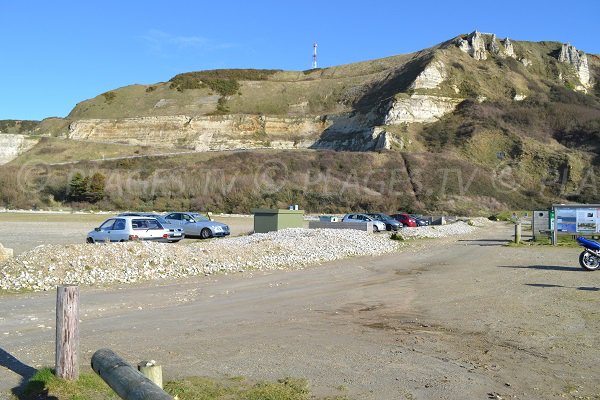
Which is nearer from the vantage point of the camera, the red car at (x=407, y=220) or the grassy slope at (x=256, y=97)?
the red car at (x=407, y=220)

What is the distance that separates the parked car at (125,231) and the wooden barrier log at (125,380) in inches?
715

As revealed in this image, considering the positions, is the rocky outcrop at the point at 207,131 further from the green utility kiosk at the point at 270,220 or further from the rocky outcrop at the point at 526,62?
the green utility kiosk at the point at 270,220

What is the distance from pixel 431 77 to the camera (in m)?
101

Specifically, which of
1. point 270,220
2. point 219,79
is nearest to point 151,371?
point 270,220

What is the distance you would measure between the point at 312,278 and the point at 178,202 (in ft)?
184

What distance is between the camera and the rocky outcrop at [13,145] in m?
98.5

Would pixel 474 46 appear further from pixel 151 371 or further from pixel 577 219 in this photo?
pixel 151 371

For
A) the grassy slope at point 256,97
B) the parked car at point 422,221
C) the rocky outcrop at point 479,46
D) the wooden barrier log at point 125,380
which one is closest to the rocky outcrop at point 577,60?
the rocky outcrop at point 479,46

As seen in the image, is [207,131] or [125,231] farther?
[207,131]

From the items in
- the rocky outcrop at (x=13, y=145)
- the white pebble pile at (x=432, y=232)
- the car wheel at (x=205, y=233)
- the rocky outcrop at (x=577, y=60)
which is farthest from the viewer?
the rocky outcrop at (x=577, y=60)

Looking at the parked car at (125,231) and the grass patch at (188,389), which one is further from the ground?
the parked car at (125,231)

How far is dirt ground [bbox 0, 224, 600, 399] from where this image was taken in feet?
22.7

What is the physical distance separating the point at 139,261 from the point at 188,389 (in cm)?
1105

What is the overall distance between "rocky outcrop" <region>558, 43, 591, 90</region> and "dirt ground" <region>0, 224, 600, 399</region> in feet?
406
